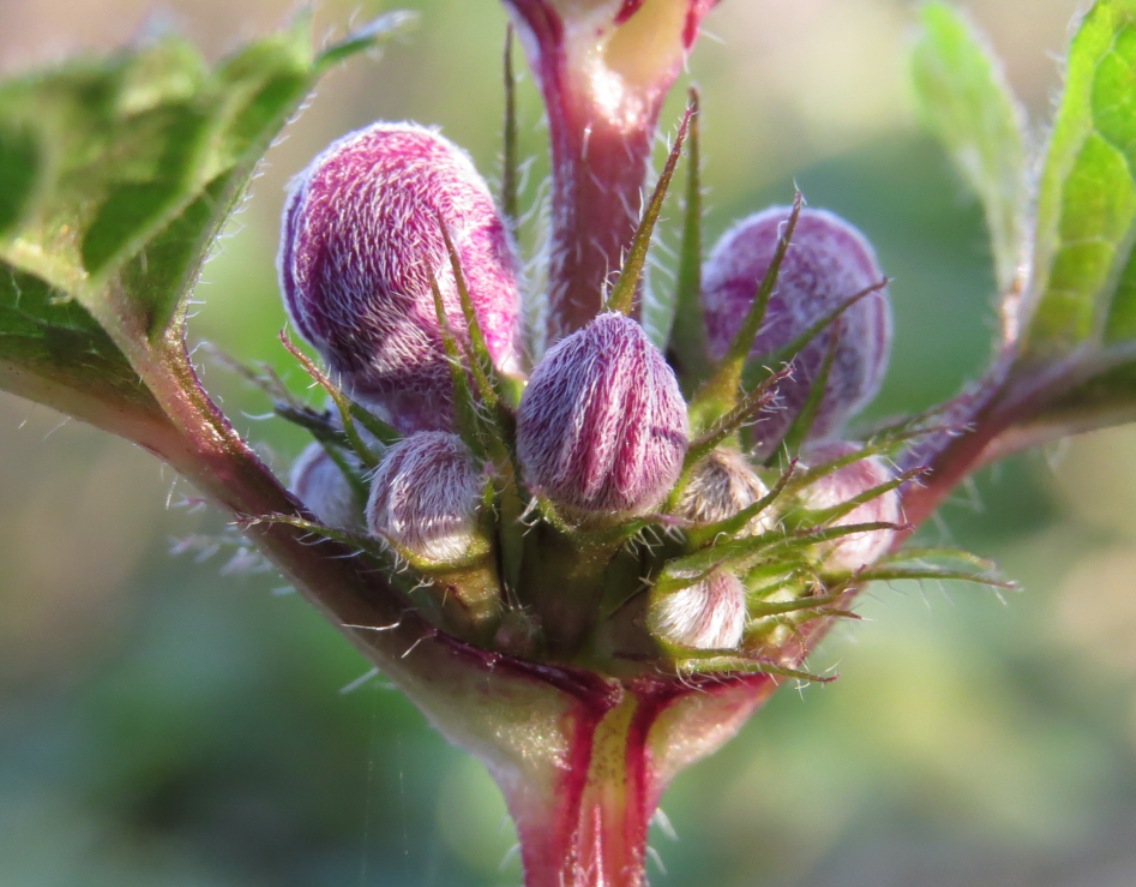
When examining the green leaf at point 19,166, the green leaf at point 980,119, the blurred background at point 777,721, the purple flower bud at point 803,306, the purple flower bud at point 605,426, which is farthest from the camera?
the blurred background at point 777,721

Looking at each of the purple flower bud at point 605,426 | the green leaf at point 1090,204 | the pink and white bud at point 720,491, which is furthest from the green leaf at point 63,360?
the green leaf at point 1090,204

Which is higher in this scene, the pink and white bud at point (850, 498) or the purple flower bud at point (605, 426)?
the purple flower bud at point (605, 426)

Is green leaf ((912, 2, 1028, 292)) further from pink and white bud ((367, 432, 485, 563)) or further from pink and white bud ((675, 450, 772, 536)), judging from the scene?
pink and white bud ((367, 432, 485, 563))

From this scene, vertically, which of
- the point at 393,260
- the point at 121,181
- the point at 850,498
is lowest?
the point at 850,498

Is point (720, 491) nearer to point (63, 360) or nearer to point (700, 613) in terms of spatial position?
point (700, 613)

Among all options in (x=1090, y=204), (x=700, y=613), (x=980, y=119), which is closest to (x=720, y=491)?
(x=700, y=613)

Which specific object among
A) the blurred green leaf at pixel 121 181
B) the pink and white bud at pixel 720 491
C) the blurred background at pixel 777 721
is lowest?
the blurred background at pixel 777 721

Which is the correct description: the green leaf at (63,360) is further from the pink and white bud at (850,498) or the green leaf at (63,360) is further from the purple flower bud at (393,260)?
the pink and white bud at (850,498)
